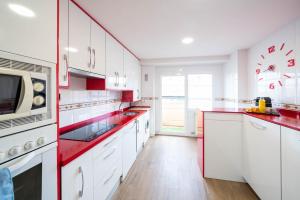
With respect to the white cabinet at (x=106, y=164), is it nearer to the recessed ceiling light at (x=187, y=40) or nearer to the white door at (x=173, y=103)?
the recessed ceiling light at (x=187, y=40)

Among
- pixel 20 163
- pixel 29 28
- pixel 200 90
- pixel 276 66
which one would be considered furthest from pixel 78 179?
pixel 200 90

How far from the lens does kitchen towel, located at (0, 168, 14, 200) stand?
1.71 feet

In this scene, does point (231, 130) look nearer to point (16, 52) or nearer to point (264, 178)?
point (264, 178)

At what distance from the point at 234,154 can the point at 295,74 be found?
49.6 inches

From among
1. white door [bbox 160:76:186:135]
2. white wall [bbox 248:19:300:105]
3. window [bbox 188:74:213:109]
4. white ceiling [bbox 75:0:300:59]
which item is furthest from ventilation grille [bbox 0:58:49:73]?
window [bbox 188:74:213:109]

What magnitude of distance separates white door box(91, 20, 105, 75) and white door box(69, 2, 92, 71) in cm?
8

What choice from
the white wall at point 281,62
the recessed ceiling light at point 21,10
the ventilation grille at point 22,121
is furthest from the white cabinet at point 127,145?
the white wall at point 281,62

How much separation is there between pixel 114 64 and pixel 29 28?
157 centimetres

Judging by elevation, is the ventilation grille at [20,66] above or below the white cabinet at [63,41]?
below

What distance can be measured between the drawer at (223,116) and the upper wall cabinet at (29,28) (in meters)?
1.91

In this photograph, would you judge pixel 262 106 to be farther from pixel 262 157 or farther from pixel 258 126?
pixel 262 157

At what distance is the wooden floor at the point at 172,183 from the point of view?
5.61ft

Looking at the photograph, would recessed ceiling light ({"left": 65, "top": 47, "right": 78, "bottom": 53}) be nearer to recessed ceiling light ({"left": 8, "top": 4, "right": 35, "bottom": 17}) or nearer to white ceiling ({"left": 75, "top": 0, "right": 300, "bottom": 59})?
white ceiling ({"left": 75, "top": 0, "right": 300, "bottom": 59})

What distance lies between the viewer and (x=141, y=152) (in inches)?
117
